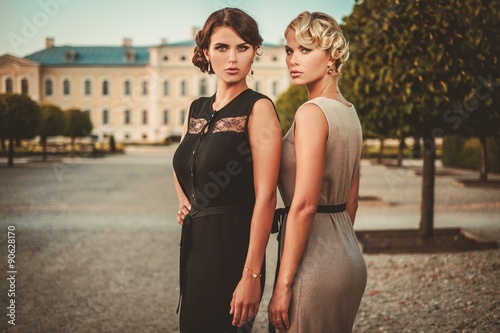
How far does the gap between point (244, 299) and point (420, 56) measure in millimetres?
5202

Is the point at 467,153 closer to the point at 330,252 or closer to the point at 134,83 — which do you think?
the point at 330,252

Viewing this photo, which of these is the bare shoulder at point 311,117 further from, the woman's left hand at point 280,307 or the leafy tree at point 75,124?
the leafy tree at point 75,124

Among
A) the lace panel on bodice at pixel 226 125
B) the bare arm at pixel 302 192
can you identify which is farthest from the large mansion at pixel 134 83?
the bare arm at pixel 302 192

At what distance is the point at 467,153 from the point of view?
23.5 m

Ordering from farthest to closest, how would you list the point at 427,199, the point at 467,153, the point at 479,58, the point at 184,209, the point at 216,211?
the point at 467,153 < the point at 427,199 < the point at 479,58 < the point at 184,209 < the point at 216,211

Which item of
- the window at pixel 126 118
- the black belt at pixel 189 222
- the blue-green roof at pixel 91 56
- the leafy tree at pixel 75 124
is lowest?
the window at pixel 126 118

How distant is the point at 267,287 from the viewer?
558 cm

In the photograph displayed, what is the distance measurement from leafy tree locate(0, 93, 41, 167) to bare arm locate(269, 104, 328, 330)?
64.5 ft

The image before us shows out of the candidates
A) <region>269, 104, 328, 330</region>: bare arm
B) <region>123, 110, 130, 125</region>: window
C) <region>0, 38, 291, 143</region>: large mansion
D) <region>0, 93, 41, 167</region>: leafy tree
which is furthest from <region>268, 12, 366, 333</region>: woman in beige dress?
<region>123, 110, 130, 125</region>: window

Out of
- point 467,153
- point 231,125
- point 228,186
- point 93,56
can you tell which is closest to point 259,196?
point 228,186

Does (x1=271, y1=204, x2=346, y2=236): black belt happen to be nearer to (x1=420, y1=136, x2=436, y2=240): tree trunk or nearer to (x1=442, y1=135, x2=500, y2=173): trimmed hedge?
(x1=420, y1=136, x2=436, y2=240): tree trunk

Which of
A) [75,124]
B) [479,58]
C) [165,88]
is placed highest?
[479,58]

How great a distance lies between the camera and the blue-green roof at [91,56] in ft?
219

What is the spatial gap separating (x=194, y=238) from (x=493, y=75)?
218 inches
